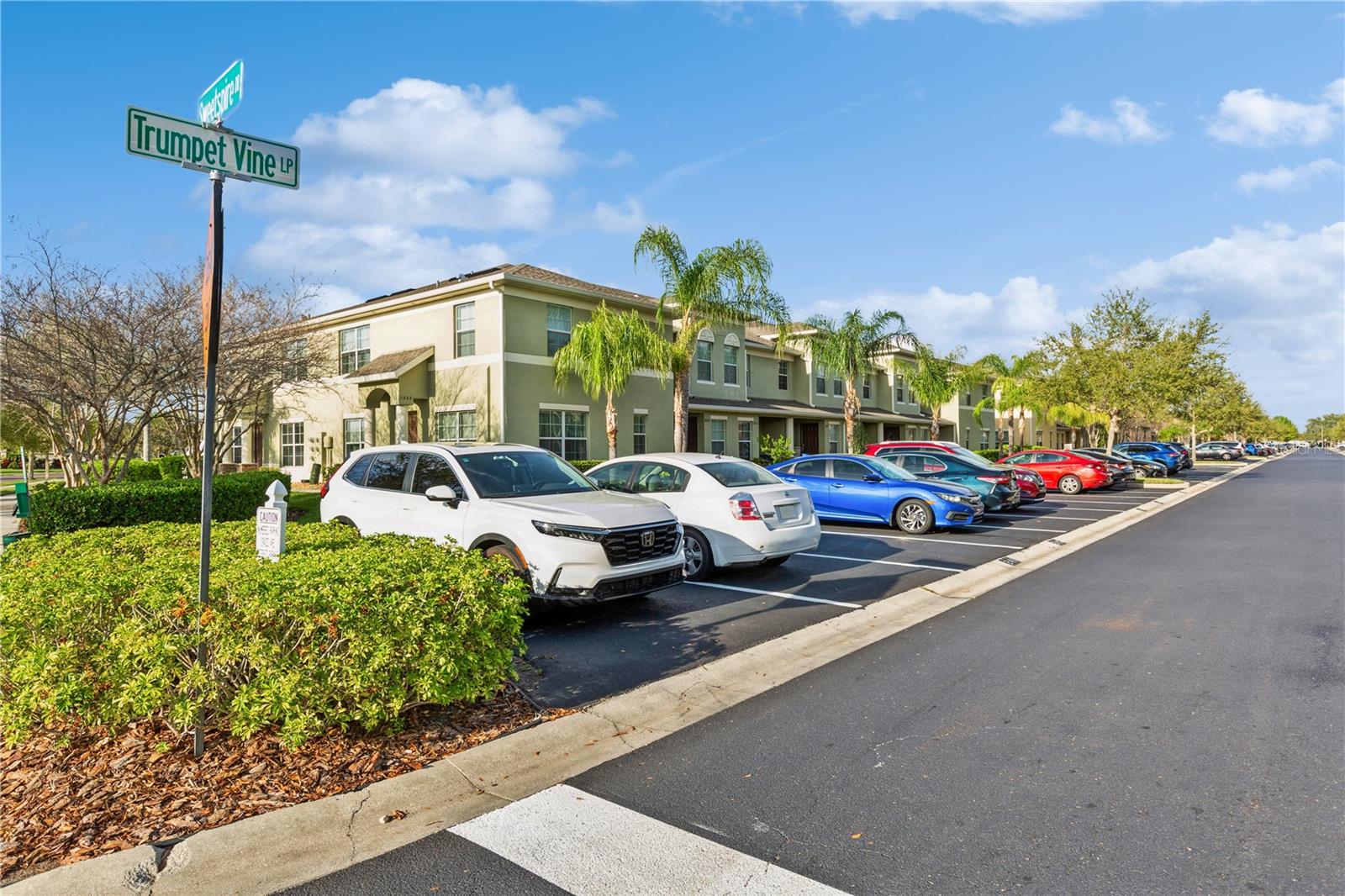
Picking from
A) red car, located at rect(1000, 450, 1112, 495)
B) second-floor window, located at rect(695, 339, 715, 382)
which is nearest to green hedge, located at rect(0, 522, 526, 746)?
red car, located at rect(1000, 450, 1112, 495)

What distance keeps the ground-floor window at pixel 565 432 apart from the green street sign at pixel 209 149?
1802 cm

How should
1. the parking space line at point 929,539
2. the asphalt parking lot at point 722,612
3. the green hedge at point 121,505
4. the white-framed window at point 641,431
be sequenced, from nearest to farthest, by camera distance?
the asphalt parking lot at point 722,612 → the green hedge at point 121,505 → the parking space line at point 929,539 → the white-framed window at point 641,431

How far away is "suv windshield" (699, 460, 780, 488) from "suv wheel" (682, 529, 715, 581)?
77 centimetres

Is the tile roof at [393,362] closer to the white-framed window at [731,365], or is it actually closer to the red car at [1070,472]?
the white-framed window at [731,365]

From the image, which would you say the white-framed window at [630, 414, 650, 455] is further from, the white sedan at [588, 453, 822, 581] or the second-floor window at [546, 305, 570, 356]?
the white sedan at [588, 453, 822, 581]

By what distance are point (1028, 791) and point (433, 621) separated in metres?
3.27

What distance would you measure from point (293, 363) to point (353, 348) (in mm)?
7185

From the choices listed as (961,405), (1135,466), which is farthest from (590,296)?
(961,405)

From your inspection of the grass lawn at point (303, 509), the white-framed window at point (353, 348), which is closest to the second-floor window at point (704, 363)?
the white-framed window at point (353, 348)

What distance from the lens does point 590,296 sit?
23469mm

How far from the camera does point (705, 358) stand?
2964 cm

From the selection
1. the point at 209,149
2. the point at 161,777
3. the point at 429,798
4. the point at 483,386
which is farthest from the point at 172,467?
→ the point at 429,798

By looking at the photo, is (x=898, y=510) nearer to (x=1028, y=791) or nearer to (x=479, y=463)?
(x=479, y=463)

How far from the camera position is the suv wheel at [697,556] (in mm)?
9391
